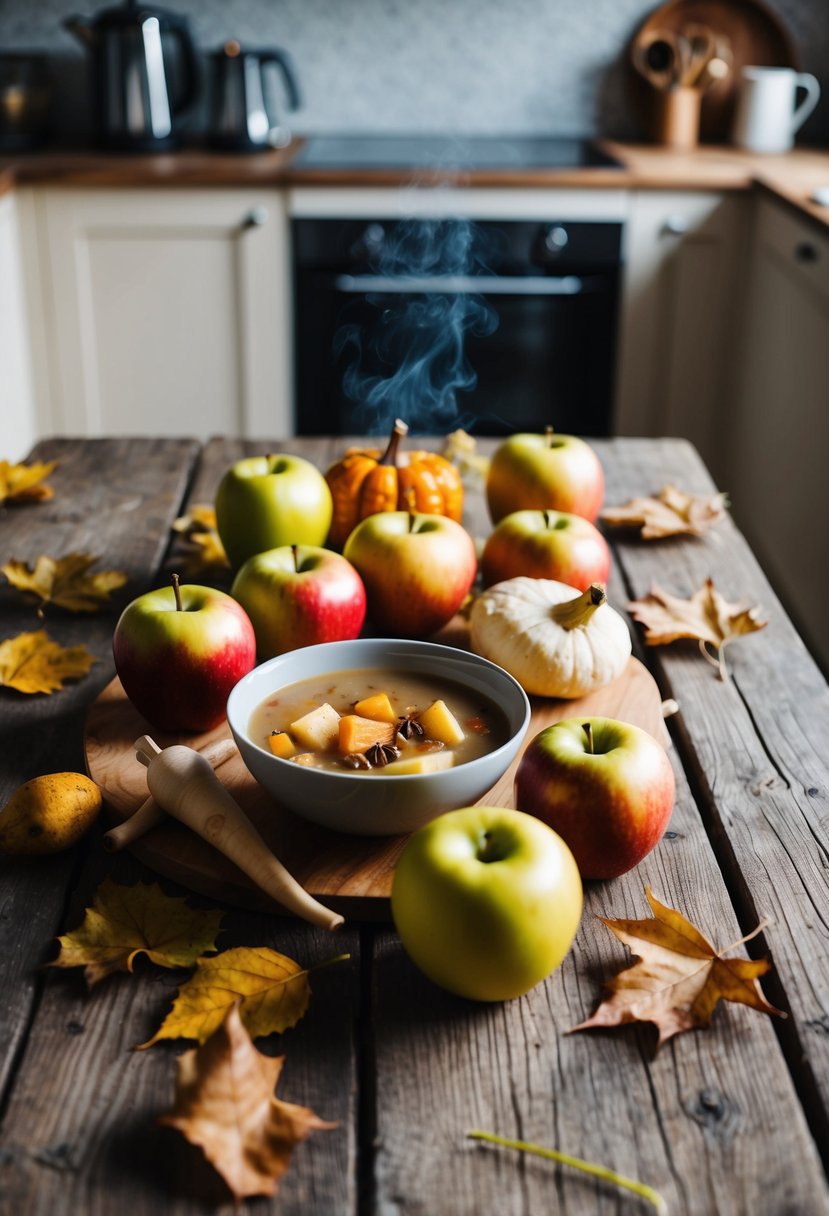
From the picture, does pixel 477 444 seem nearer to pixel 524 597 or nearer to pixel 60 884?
pixel 524 597

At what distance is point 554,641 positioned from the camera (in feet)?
3.42

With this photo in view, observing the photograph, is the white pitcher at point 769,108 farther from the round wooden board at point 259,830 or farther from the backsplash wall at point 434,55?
the round wooden board at point 259,830

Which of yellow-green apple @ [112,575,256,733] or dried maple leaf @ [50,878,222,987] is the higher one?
yellow-green apple @ [112,575,256,733]

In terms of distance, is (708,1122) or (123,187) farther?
(123,187)

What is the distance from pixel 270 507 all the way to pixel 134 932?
573 millimetres

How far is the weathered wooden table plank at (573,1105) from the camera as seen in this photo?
60 centimetres

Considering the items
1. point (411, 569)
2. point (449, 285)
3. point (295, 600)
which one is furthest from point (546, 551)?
point (449, 285)

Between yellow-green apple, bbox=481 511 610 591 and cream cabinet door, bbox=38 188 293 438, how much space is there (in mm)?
1858

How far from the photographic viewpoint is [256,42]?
3.30 meters

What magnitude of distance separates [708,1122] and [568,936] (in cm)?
13

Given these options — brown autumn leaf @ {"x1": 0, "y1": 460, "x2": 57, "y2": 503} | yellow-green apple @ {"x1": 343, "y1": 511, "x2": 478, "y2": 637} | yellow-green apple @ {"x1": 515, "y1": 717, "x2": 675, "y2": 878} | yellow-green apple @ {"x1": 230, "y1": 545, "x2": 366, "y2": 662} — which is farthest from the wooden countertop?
yellow-green apple @ {"x1": 515, "y1": 717, "x2": 675, "y2": 878}

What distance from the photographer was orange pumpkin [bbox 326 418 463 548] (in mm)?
1336

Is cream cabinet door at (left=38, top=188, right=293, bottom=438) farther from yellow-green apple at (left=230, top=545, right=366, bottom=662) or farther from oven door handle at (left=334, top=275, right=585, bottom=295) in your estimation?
yellow-green apple at (left=230, top=545, right=366, bottom=662)

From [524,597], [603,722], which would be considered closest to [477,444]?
[524,597]
